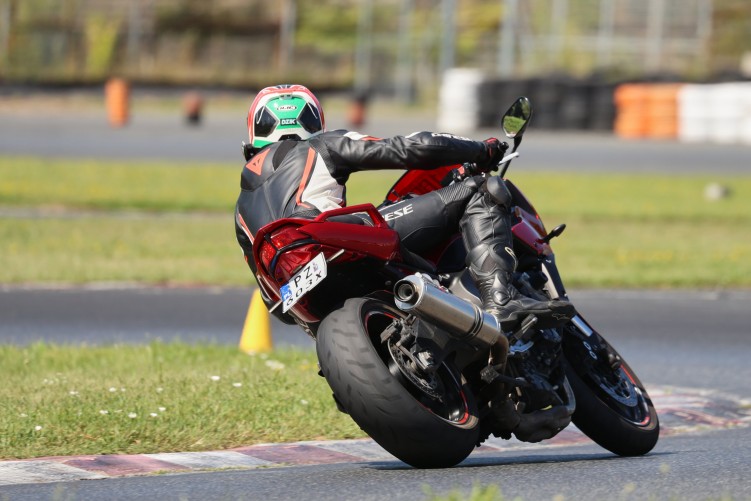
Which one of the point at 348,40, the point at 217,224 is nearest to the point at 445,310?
the point at 217,224

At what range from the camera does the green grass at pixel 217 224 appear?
42.4 feet

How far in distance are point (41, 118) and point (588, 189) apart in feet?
57.2

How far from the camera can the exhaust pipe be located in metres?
4.94

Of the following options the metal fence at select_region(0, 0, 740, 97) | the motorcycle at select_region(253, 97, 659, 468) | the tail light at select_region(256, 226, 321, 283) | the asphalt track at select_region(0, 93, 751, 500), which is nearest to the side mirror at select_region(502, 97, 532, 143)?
the motorcycle at select_region(253, 97, 659, 468)

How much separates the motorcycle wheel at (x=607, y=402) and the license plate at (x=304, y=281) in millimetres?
1432

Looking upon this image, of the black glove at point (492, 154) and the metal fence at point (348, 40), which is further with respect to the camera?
the metal fence at point (348, 40)

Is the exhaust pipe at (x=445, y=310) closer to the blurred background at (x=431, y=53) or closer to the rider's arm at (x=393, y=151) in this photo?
the rider's arm at (x=393, y=151)

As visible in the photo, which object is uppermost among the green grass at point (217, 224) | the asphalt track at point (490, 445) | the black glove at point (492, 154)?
the black glove at point (492, 154)

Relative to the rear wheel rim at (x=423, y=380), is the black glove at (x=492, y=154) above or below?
above

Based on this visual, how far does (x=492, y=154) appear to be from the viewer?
18.9ft

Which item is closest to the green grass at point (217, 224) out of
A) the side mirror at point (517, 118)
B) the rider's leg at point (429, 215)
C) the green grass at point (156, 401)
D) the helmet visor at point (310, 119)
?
the green grass at point (156, 401)

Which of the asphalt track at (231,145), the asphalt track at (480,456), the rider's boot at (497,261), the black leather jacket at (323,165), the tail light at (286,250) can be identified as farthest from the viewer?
the asphalt track at (231,145)

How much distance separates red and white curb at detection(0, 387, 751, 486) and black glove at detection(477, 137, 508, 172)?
1323 mm

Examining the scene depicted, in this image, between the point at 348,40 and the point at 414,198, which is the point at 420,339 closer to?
the point at 414,198
